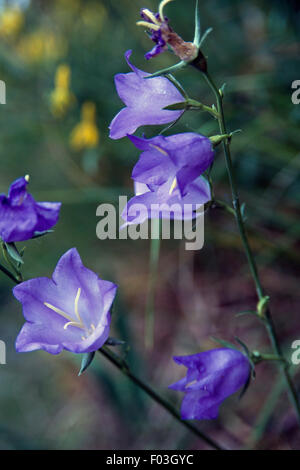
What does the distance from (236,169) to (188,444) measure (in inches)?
50.3

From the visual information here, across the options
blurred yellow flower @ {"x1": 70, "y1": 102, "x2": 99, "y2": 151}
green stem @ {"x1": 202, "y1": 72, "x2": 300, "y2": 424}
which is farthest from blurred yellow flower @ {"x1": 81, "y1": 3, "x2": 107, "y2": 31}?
green stem @ {"x1": 202, "y1": 72, "x2": 300, "y2": 424}

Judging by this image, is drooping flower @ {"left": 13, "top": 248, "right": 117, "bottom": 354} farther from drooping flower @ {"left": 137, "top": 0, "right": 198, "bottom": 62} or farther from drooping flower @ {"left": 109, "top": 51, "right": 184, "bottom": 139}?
drooping flower @ {"left": 137, "top": 0, "right": 198, "bottom": 62}

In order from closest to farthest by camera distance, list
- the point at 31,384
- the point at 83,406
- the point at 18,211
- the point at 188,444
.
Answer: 1. the point at 18,211
2. the point at 188,444
3. the point at 83,406
4. the point at 31,384

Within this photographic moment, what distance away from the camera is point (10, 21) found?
2.80m

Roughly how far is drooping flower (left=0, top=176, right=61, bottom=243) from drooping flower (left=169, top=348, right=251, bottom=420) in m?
0.39

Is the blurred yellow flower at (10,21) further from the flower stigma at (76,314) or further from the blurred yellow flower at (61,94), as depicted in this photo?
the flower stigma at (76,314)

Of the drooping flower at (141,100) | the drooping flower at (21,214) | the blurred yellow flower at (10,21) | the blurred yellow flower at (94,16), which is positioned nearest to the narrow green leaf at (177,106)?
the drooping flower at (141,100)

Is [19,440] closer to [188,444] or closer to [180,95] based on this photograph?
[188,444]

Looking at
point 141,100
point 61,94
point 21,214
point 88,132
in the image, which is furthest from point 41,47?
point 21,214

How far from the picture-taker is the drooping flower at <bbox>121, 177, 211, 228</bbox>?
3.00 feet

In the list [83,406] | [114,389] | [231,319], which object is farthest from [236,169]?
[83,406]

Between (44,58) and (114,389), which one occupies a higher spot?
(44,58)

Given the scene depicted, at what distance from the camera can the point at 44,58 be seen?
8.66 ft
